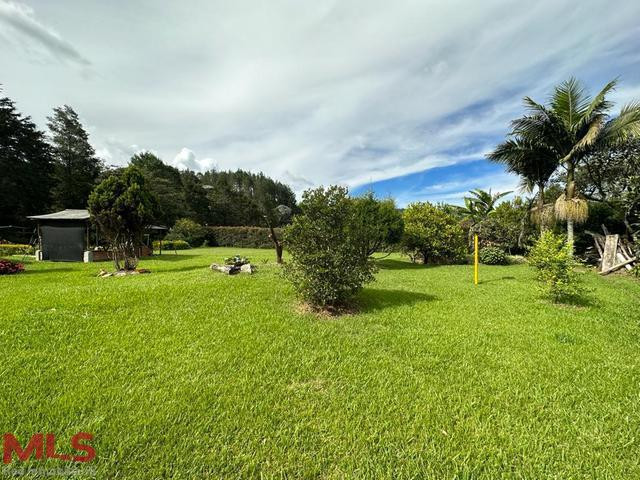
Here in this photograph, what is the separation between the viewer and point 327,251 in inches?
210

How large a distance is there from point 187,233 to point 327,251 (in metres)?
27.4

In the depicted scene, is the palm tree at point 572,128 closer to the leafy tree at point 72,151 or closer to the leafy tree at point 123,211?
the leafy tree at point 123,211

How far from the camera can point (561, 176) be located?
53.6 ft

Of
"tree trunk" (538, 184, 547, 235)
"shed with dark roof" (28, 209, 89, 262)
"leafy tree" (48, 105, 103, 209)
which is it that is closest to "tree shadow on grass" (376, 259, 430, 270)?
"tree trunk" (538, 184, 547, 235)

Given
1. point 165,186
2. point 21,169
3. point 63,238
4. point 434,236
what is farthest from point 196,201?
point 434,236

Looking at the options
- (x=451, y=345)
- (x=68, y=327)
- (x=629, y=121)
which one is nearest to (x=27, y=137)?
(x=68, y=327)

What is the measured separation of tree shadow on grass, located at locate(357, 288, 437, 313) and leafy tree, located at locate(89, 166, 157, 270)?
7.81m

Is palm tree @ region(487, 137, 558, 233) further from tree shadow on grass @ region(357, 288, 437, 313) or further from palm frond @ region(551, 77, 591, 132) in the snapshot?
tree shadow on grass @ region(357, 288, 437, 313)

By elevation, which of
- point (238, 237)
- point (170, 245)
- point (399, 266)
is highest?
point (238, 237)

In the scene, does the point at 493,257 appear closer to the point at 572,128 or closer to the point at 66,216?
the point at 572,128

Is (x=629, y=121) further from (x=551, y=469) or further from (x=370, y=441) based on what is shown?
(x=370, y=441)

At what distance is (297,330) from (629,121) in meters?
14.5

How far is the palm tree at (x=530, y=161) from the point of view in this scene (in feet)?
42.8

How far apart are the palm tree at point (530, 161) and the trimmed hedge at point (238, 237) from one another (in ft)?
72.1
